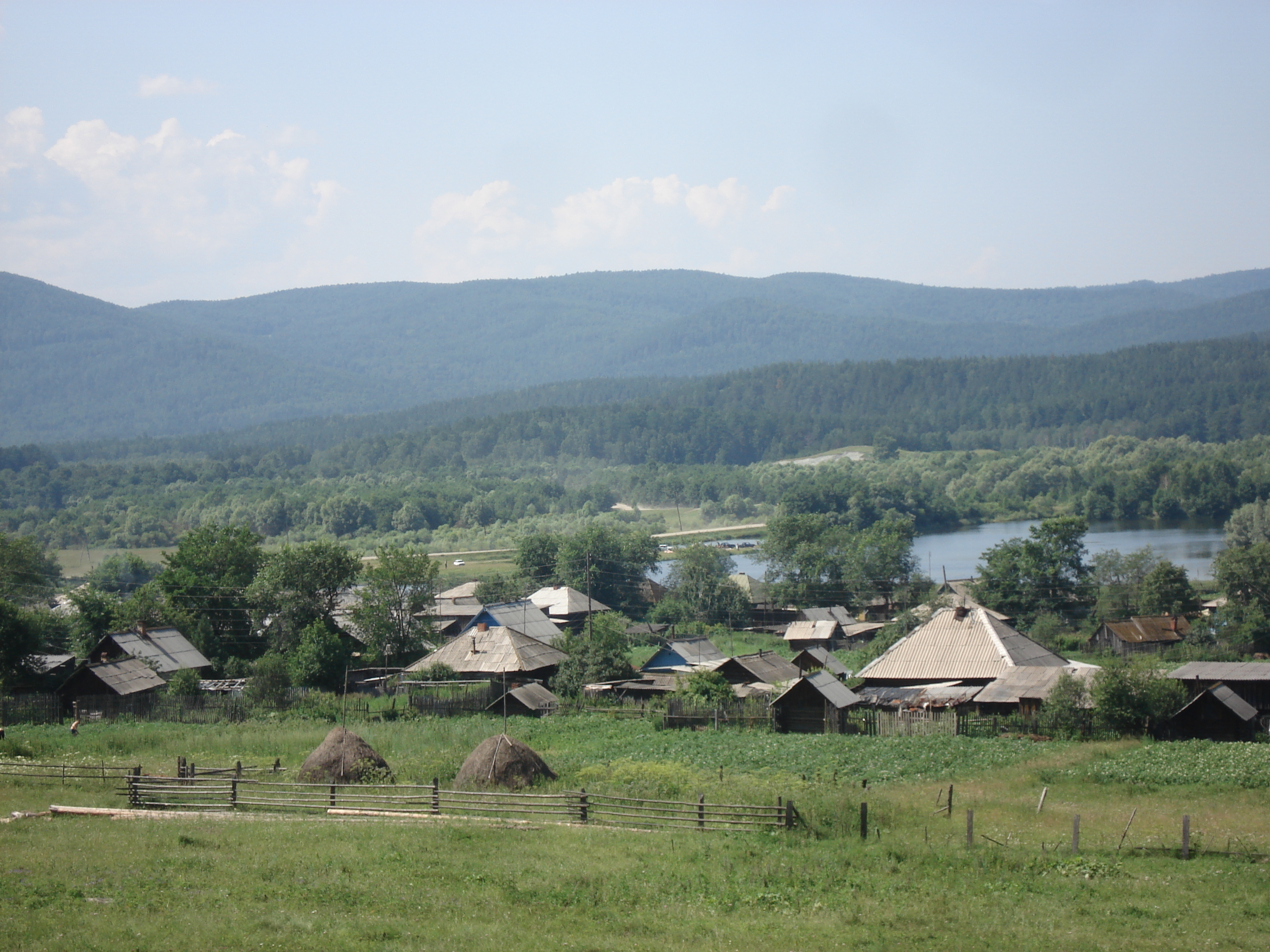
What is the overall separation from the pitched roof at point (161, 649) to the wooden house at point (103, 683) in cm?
252

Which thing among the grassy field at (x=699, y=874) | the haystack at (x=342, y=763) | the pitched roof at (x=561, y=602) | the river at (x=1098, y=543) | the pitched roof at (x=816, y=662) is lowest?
the river at (x=1098, y=543)

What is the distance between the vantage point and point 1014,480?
154 m

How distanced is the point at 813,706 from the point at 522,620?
27336mm

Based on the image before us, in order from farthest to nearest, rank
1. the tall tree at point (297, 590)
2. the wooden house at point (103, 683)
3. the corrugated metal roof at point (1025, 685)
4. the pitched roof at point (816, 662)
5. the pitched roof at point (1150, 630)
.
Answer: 1. the pitched roof at point (1150, 630)
2. the tall tree at point (297, 590)
3. the pitched roof at point (816, 662)
4. the wooden house at point (103, 683)
5. the corrugated metal roof at point (1025, 685)

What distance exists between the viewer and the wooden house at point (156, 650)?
49219 mm

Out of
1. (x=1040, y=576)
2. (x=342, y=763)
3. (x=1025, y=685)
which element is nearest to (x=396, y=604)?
(x=342, y=763)

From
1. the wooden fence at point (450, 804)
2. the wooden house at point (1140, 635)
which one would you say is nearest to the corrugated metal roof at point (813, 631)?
the wooden house at point (1140, 635)

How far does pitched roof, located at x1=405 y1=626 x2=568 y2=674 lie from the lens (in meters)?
48.5

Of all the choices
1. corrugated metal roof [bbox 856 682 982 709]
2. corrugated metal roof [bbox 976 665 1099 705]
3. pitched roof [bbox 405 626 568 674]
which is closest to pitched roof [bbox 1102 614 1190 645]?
corrugated metal roof [bbox 856 682 982 709]

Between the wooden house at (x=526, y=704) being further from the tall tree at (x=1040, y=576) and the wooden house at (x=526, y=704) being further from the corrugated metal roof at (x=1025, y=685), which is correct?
the tall tree at (x=1040, y=576)

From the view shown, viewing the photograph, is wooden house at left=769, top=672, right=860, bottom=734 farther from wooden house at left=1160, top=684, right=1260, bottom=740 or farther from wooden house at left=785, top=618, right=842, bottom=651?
wooden house at left=785, top=618, right=842, bottom=651

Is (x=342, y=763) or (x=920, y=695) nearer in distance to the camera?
(x=342, y=763)

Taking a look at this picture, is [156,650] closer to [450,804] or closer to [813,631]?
[450,804]

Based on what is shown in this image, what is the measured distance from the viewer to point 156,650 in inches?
1989
